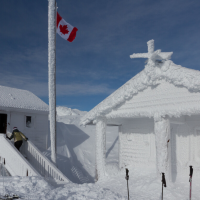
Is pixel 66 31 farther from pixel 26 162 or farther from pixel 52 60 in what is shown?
pixel 26 162

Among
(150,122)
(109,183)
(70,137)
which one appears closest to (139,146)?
(150,122)

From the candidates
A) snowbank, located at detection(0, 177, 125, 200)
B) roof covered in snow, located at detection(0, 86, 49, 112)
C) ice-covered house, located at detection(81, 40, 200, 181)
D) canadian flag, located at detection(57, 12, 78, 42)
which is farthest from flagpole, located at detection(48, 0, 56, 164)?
roof covered in snow, located at detection(0, 86, 49, 112)

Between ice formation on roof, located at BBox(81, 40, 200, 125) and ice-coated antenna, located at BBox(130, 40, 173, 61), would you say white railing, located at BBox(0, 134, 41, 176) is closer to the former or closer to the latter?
ice formation on roof, located at BBox(81, 40, 200, 125)

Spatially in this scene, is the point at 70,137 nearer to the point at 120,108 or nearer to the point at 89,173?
the point at 89,173

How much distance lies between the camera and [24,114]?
15523 mm

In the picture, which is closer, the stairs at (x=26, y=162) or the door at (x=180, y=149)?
the stairs at (x=26, y=162)

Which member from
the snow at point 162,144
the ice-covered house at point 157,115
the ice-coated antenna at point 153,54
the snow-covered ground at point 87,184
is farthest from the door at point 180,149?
the ice-coated antenna at point 153,54

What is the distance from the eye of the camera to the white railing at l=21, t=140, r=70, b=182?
31.0 ft

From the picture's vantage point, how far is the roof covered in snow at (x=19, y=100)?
14700mm

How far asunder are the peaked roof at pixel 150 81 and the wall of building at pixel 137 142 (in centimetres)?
247

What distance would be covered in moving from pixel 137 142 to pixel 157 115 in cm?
385

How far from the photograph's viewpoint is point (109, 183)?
9.69m

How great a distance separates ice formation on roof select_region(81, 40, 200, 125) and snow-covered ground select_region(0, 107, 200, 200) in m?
3.28

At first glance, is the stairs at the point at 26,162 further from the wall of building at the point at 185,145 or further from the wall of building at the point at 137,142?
the wall of building at the point at 185,145
